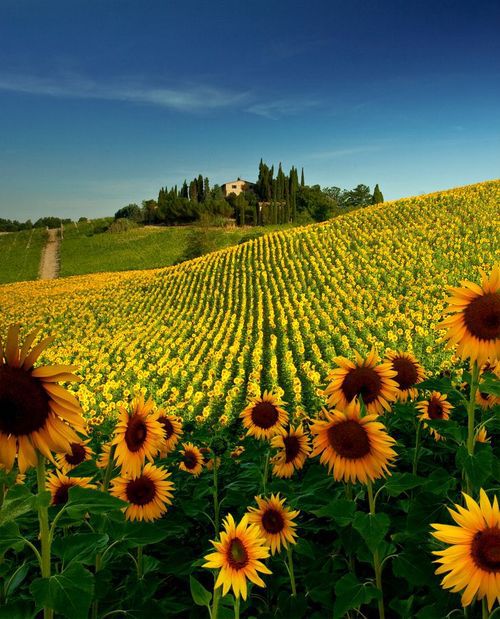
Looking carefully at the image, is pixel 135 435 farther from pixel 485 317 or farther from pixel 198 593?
pixel 485 317

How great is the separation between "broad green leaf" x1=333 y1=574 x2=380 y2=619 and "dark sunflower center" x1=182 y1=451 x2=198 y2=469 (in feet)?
4.48

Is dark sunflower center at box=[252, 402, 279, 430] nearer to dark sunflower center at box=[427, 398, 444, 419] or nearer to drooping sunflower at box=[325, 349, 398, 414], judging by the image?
drooping sunflower at box=[325, 349, 398, 414]

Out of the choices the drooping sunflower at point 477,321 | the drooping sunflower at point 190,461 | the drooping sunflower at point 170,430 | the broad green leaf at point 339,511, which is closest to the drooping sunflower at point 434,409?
the drooping sunflower at point 477,321

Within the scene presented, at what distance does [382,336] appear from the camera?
49.8 ft

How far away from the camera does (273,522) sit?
1905 millimetres

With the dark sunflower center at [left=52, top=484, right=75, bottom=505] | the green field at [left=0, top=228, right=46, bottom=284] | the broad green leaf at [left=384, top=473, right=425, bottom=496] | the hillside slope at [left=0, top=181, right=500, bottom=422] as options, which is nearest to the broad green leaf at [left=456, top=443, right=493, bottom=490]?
the broad green leaf at [left=384, top=473, right=425, bottom=496]

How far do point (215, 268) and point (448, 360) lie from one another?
20.4 m

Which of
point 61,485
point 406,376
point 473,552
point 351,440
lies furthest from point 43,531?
point 406,376

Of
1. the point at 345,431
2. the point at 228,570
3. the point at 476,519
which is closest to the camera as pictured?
the point at 476,519

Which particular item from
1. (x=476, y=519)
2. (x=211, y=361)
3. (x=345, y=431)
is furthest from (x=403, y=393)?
(x=211, y=361)

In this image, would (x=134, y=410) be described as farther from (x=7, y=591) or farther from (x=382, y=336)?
(x=382, y=336)

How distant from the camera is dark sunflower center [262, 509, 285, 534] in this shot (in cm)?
191

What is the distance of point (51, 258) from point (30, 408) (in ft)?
219

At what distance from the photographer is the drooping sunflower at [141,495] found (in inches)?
81.8
